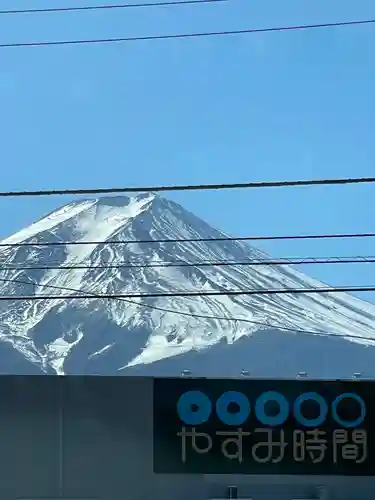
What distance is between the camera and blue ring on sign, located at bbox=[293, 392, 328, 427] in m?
15.6

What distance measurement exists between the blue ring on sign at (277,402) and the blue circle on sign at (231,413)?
0.17 m

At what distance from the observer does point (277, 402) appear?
51.2 ft

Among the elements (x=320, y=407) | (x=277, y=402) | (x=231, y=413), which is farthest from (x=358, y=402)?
(x=231, y=413)

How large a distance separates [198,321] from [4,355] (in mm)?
22273

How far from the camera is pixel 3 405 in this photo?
1534cm

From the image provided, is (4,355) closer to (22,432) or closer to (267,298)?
(267,298)

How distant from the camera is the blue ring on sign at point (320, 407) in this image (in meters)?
15.6

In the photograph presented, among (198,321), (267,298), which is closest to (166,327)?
(198,321)

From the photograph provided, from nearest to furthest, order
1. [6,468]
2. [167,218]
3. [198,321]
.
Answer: [6,468]
[198,321]
[167,218]

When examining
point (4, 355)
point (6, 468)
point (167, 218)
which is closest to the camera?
point (6, 468)

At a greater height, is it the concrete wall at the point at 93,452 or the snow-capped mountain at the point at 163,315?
the snow-capped mountain at the point at 163,315

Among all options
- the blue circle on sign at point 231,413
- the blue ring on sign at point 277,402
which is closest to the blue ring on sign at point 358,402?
the blue ring on sign at point 277,402

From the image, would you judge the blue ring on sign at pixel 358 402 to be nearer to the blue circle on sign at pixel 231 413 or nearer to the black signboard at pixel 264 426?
the black signboard at pixel 264 426

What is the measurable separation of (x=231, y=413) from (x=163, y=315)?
99195 millimetres
